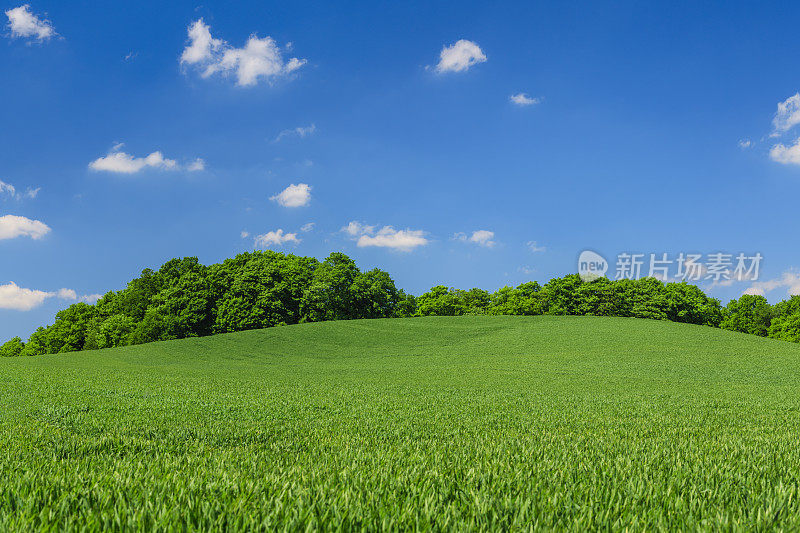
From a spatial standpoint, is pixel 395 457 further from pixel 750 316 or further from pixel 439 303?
pixel 750 316

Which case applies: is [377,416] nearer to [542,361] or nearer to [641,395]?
[641,395]

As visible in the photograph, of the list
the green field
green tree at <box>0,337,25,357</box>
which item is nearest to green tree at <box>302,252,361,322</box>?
the green field

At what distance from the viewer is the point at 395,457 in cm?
564

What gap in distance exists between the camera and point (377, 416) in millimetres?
11914

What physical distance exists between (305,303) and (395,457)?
6819 centimetres

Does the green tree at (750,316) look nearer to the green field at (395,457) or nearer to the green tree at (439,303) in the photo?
the green tree at (439,303)

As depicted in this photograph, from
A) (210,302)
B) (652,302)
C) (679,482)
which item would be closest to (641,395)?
(679,482)

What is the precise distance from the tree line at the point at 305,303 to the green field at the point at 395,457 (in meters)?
48.1

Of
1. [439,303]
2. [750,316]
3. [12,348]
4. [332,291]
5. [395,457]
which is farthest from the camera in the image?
[12,348]

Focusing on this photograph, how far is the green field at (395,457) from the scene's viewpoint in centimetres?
305

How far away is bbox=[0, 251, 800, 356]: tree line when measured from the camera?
68.8m

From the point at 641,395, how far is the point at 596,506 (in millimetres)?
17286

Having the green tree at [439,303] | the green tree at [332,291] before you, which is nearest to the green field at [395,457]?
the green tree at [332,291]

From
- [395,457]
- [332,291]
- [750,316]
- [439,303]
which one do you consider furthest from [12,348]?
[750,316]
